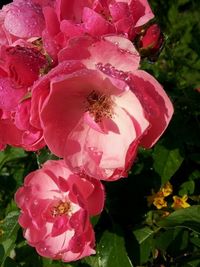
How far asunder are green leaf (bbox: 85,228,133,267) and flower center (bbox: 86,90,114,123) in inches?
14.4

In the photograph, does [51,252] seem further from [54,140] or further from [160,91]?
[160,91]

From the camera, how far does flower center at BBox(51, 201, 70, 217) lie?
1028mm

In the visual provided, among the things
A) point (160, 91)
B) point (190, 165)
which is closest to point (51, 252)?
point (160, 91)

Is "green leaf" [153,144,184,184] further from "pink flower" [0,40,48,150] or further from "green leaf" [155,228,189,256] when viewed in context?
"pink flower" [0,40,48,150]

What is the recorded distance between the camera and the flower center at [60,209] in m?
1.03

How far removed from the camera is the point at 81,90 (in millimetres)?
853

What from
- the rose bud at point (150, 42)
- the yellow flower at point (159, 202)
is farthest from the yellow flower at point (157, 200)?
the rose bud at point (150, 42)

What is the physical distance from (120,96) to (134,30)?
125 mm

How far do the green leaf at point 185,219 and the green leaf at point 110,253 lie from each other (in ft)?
0.31

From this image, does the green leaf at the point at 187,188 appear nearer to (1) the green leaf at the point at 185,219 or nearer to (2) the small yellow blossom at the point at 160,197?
(2) the small yellow blossom at the point at 160,197

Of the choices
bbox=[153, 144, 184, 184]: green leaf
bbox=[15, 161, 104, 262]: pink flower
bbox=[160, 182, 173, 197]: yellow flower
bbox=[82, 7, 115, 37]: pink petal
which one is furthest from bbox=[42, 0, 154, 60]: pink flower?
bbox=[160, 182, 173, 197]: yellow flower

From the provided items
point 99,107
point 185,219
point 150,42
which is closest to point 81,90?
point 99,107

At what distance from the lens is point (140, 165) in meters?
1.32

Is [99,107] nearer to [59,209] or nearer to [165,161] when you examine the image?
[59,209]
